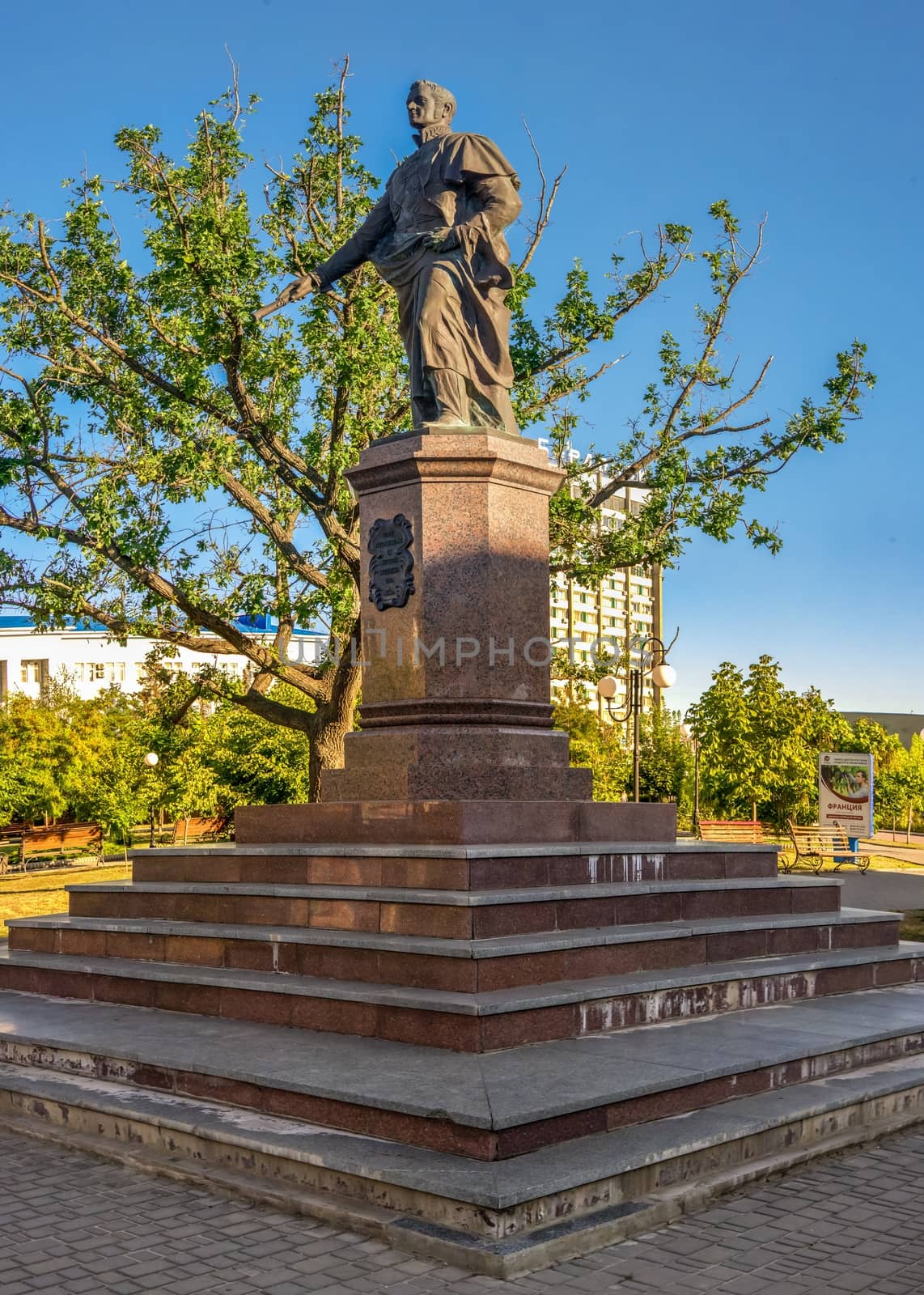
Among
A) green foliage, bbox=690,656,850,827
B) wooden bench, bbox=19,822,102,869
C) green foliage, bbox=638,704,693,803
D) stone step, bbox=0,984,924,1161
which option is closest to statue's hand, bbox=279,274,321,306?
stone step, bbox=0,984,924,1161

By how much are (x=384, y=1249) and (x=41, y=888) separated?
73.2ft

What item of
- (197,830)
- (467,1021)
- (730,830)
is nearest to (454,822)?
(467,1021)

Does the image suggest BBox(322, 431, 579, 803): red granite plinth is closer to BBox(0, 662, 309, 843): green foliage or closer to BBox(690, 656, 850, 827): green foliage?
BBox(0, 662, 309, 843): green foliage

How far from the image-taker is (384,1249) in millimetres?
4922

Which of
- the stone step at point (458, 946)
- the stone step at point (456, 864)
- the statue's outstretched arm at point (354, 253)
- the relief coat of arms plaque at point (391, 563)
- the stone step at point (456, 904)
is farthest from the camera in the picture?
the statue's outstretched arm at point (354, 253)

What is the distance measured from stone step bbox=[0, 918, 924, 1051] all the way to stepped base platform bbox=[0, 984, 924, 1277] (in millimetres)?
130

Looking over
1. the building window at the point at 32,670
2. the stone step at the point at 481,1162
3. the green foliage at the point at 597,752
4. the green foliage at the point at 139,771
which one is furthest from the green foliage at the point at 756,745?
the building window at the point at 32,670

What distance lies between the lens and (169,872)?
31.7ft

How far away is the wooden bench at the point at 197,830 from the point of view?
33188mm

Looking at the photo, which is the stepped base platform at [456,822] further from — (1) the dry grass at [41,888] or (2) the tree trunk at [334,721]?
(2) the tree trunk at [334,721]

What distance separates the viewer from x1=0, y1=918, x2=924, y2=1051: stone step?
6535 millimetres

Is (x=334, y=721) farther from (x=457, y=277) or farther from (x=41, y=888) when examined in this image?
(x=41, y=888)

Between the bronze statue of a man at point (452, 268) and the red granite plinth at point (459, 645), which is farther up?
the bronze statue of a man at point (452, 268)

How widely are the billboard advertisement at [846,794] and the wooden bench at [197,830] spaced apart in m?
16.0
